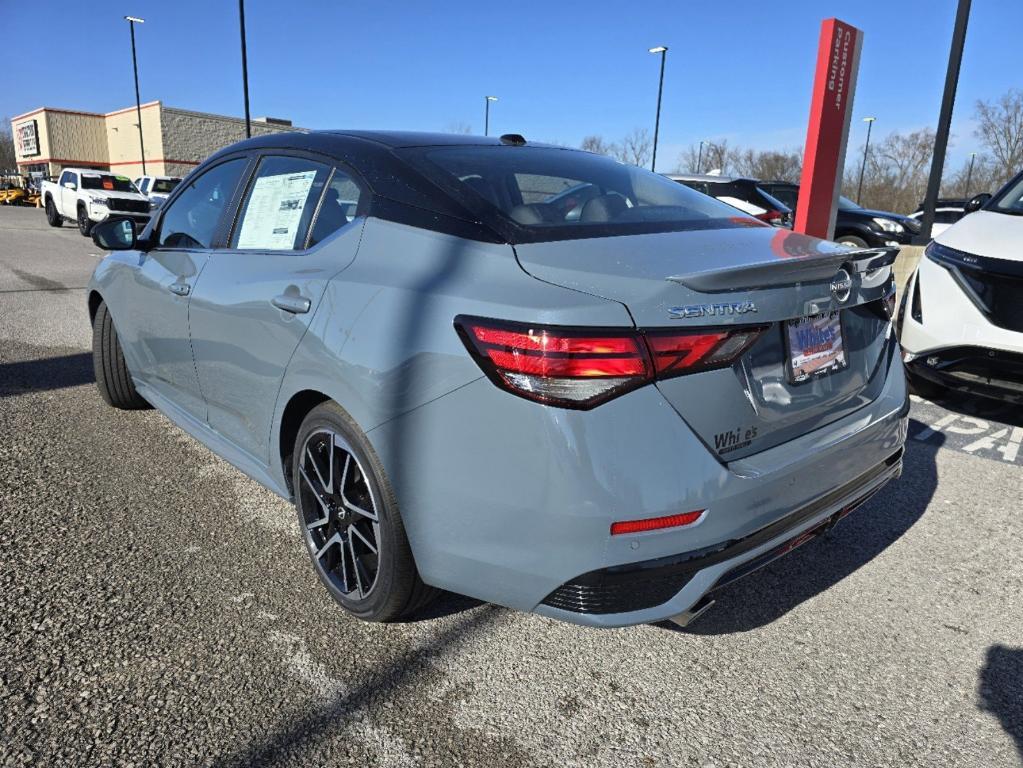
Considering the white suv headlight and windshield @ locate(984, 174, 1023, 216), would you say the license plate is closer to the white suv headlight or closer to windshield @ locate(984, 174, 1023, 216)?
windshield @ locate(984, 174, 1023, 216)

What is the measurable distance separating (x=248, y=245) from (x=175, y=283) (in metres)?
0.59

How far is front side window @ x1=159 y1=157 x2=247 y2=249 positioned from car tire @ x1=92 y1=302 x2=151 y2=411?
0.93 m

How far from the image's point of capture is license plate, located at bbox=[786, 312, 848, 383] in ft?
6.60

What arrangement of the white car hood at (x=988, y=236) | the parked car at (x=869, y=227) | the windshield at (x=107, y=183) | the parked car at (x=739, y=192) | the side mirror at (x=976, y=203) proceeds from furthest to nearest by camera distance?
the windshield at (x=107, y=183), the parked car at (x=869, y=227), the parked car at (x=739, y=192), the side mirror at (x=976, y=203), the white car hood at (x=988, y=236)

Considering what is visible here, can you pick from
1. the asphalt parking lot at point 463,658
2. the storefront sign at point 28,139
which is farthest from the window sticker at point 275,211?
the storefront sign at point 28,139

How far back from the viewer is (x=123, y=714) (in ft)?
6.42

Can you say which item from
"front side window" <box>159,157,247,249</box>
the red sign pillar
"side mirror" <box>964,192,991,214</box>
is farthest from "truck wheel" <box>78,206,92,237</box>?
"side mirror" <box>964,192,991,214</box>

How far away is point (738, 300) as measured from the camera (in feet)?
6.03

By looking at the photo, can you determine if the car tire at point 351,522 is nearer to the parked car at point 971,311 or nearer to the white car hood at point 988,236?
the parked car at point 971,311

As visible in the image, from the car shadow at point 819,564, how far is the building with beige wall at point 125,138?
1883 inches

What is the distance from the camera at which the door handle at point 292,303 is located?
91.5 inches

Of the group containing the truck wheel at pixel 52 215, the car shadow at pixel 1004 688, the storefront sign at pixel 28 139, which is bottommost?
the car shadow at pixel 1004 688

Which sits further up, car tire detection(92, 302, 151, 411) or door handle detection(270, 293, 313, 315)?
door handle detection(270, 293, 313, 315)

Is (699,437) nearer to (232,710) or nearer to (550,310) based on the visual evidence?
(550,310)
